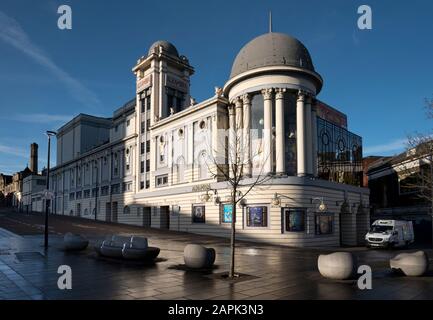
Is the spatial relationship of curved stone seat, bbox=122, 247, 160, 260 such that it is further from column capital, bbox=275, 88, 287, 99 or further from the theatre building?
column capital, bbox=275, 88, 287, 99

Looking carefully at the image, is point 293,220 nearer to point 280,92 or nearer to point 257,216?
point 257,216

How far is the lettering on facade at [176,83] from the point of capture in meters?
57.4

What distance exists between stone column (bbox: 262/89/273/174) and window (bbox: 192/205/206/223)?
901cm

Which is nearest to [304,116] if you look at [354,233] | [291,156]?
[291,156]

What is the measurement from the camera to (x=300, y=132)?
36844 millimetres

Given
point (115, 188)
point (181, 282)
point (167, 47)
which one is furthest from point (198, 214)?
point (167, 47)

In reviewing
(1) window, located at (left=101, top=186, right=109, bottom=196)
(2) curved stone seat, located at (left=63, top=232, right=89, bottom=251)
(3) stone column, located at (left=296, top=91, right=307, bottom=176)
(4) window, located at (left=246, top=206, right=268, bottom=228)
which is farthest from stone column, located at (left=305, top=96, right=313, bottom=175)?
(1) window, located at (left=101, top=186, right=109, bottom=196)

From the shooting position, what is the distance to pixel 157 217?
5016cm

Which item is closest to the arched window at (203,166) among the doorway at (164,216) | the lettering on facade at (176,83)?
the doorway at (164,216)

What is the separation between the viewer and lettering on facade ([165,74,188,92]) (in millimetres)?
57384

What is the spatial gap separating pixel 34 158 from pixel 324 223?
13280 cm

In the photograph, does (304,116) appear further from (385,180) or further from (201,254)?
Answer: (385,180)

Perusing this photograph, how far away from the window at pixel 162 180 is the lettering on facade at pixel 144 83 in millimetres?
14457
